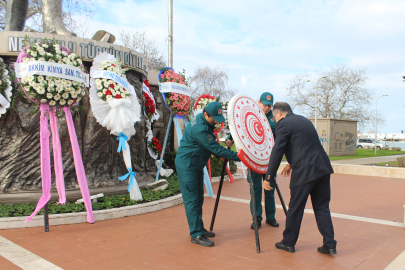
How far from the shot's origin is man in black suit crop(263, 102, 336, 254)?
4.02 m

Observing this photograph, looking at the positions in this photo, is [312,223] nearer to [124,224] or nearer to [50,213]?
[124,224]

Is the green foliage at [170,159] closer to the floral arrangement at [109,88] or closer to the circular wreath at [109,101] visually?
the circular wreath at [109,101]

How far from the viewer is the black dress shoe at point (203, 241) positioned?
450cm

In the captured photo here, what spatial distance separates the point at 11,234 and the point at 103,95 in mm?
2974

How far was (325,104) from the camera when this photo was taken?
3966 centimetres

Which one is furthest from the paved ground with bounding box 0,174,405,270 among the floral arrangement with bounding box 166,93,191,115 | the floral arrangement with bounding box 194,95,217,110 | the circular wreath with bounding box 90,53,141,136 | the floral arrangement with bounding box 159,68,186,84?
the floral arrangement with bounding box 194,95,217,110

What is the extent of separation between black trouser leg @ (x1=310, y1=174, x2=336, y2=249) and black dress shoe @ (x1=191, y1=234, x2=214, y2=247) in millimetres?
1474

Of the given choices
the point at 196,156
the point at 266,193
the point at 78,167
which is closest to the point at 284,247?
the point at 266,193

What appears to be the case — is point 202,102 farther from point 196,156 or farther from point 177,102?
point 196,156

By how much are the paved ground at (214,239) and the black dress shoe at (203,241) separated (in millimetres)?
78

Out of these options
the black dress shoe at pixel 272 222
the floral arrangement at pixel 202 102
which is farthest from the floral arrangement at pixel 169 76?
the black dress shoe at pixel 272 222

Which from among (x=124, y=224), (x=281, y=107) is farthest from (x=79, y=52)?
(x=281, y=107)

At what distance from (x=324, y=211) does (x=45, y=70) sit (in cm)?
469

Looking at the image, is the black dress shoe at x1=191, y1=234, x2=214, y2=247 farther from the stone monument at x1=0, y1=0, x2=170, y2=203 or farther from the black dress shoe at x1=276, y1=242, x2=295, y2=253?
the stone monument at x1=0, y1=0, x2=170, y2=203
